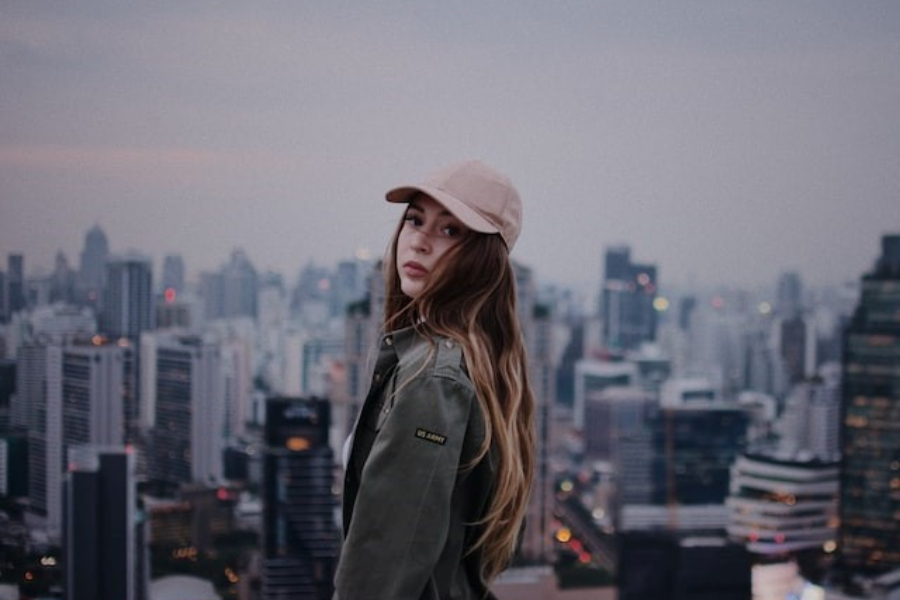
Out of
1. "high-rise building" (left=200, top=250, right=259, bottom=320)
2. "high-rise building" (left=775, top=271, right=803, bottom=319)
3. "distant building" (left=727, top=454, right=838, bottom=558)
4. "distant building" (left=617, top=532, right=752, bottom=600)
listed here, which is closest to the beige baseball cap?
"distant building" (left=617, top=532, right=752, bottom=600)

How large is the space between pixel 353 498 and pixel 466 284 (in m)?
0.17

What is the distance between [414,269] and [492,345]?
0.26 feet

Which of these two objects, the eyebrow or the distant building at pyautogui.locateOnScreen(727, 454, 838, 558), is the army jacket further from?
the distant building at pyautogui.locateOnScreen(727, 454, 838, 558)

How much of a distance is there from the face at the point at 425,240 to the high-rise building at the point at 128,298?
188 inches

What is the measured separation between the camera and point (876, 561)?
5926mm

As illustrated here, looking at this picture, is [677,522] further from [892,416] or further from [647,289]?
[892,416]

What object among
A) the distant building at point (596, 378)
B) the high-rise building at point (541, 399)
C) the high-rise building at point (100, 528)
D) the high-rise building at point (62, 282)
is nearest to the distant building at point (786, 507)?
the high-rise building at point (541, 399)

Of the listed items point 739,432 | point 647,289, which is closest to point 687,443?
point 739,432

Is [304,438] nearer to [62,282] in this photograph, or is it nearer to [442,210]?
[62,282]

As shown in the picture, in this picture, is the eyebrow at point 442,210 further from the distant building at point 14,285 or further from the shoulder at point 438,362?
the distant building at point 14,285

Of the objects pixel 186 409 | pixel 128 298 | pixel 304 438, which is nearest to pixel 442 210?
pixel 304 438

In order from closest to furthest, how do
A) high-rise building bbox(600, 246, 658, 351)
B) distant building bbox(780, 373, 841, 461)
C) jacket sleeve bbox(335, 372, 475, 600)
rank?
1. jacket sleeve bbox(335, 372, 475, 600)
2. distant building bbox(780, 373, 841, 461)
3. high-rise building bbox(600, 246, 658, 351)

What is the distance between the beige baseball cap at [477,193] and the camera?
2.18 ft

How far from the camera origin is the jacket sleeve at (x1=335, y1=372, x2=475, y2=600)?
599 mm
